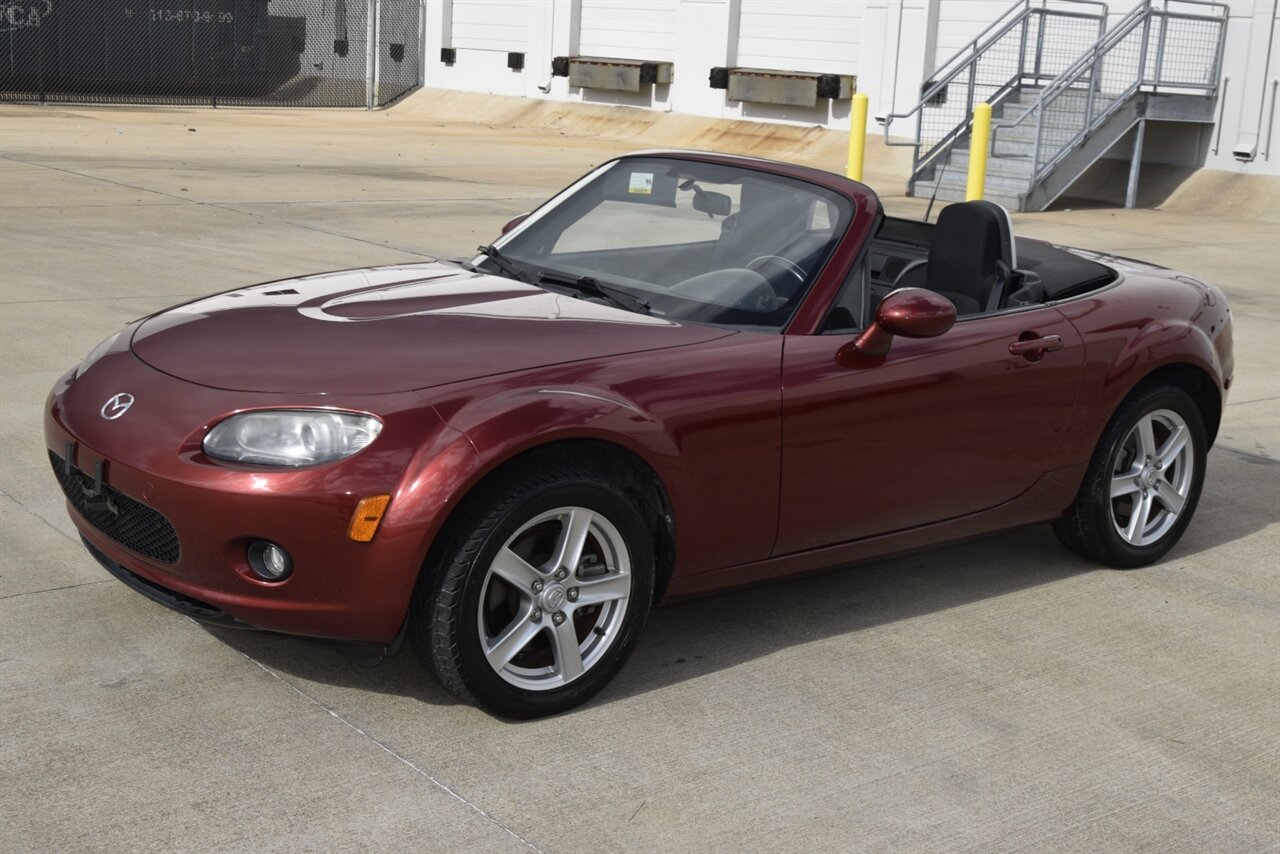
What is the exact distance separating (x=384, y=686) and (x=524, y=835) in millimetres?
858

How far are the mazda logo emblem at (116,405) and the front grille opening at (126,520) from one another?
165 millimetres

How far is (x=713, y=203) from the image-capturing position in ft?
16.4

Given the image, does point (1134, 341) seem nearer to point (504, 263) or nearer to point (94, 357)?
point (504, 263)

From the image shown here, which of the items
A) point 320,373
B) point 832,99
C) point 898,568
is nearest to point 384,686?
point 320,373

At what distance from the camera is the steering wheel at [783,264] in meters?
4.66

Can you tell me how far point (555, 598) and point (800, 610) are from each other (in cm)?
123

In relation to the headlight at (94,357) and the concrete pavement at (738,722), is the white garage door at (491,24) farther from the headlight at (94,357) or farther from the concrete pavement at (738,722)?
the headlight at (94,357)

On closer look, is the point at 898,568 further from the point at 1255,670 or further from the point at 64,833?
the point at 64,833

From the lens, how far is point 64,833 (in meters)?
3.30

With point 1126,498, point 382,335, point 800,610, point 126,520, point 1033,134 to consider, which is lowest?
point 800,610

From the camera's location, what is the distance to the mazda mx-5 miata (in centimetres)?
373

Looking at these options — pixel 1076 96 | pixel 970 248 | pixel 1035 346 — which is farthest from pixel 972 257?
pixel 1076 96

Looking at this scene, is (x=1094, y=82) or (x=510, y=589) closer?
(x=510, y=589)

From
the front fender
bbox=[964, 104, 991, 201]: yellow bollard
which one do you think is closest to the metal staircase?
bbox=[964, 104, 991, 201]: yellow bollard
